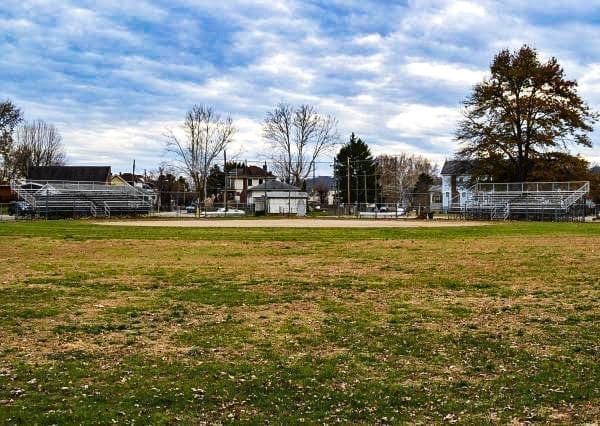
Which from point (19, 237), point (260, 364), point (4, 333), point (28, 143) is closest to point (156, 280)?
point (4, 333)

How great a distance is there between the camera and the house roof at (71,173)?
278ft

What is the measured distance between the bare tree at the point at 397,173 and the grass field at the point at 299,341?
9799 cm

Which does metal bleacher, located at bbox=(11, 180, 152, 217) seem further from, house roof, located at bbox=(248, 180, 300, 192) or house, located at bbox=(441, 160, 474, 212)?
house, located at bbox=(441, 160, 474, 212)

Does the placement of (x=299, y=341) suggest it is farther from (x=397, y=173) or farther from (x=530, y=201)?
(x=397, y=173)

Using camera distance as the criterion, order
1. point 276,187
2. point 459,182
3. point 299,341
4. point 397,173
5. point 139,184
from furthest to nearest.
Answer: point 397,173 → point 139,184 → point 276,187 → point 459,182 → point 299,341

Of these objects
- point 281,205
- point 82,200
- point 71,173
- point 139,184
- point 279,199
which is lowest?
point 281,205

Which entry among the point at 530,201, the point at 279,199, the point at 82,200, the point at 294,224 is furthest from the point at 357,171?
the point at 294,224

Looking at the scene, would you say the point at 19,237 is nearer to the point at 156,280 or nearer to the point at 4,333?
the point at 156,280

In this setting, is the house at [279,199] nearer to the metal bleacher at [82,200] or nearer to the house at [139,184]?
the house at [139,184]

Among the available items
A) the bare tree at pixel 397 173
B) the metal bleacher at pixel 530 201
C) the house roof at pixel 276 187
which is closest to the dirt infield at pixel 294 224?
the metal bleacher at pixel 530 201

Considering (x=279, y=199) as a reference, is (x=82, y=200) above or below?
below

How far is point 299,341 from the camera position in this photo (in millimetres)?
8242

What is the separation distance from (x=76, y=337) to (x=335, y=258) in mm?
10443

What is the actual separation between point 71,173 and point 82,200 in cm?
3825
